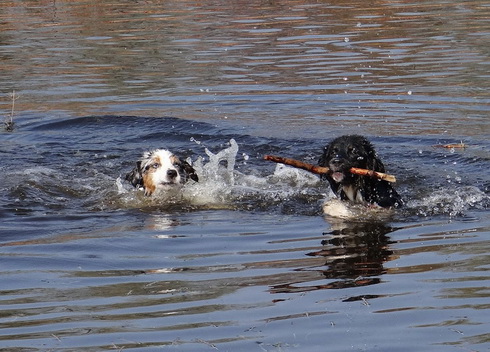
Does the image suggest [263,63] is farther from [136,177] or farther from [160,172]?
[160,172]

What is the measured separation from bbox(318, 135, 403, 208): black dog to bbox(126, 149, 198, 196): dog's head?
4.97ft

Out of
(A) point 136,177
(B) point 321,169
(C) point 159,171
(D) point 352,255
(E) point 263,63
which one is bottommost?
(D) point 352,255

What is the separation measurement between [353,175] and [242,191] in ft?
4.31

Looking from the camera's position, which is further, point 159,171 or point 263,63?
point 263,63

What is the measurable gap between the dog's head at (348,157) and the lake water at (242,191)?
1.64 ft

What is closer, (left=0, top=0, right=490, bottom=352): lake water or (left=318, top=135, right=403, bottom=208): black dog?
(left=0, top=0, right=490, bottom=352): lake water

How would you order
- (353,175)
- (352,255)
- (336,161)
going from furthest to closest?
1. (353,175)
2. (336,161)
3. (352,255)

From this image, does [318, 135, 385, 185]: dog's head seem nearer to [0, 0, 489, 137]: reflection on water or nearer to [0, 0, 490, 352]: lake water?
[0, 0, 490, 352]: lake water

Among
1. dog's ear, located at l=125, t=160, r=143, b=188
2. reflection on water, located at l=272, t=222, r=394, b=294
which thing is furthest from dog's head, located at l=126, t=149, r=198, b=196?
reflection on water, located at l=272, t=222, r=394, b=294

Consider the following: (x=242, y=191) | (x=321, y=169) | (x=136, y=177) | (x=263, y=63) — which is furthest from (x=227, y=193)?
(x=263, y=63)

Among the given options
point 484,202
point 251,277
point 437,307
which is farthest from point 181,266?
point 484,202

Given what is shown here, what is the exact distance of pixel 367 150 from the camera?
936 cm

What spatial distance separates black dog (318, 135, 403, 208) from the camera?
9.32 metres

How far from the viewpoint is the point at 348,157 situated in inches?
367
